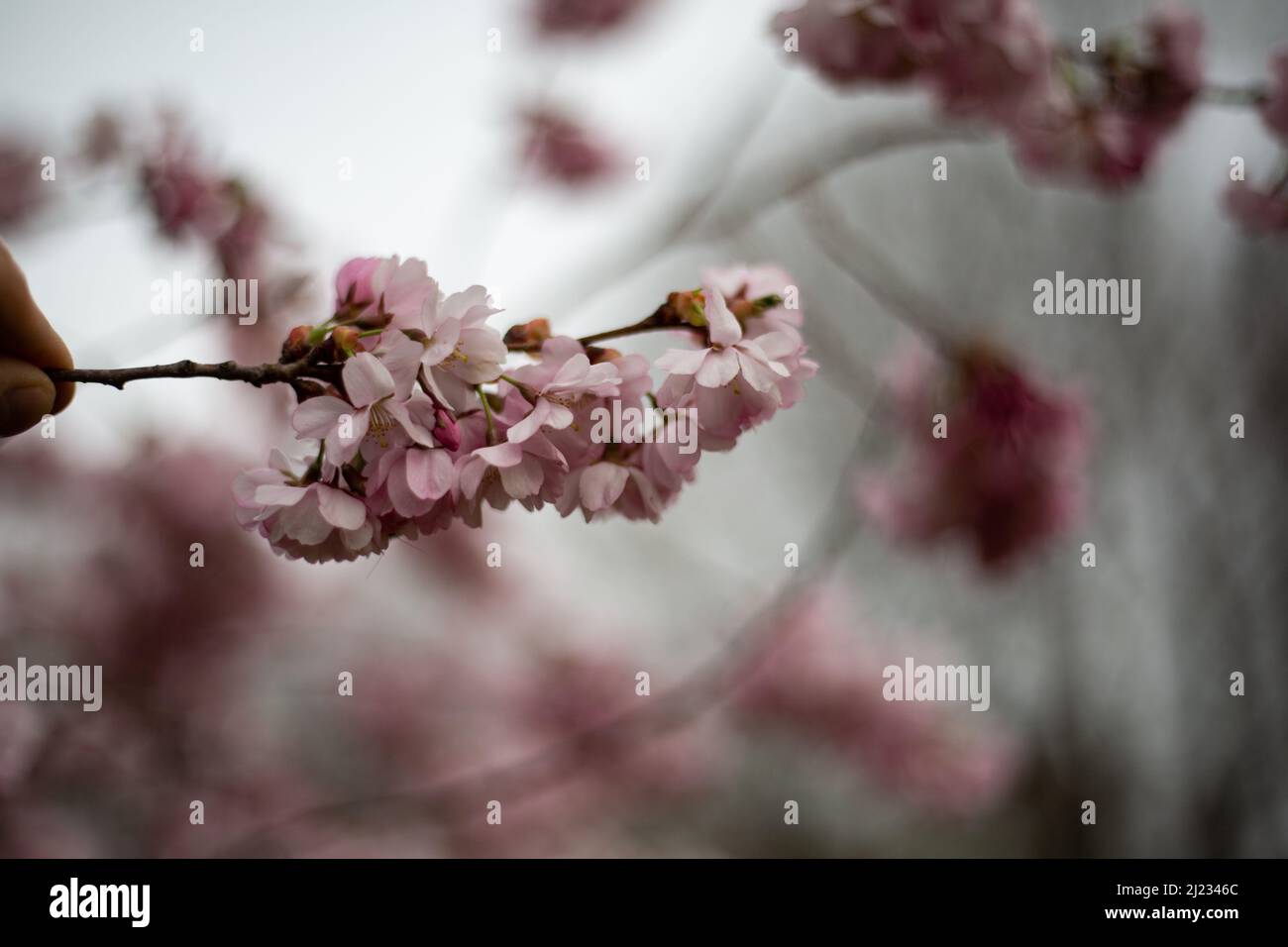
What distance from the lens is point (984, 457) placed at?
3.78ft

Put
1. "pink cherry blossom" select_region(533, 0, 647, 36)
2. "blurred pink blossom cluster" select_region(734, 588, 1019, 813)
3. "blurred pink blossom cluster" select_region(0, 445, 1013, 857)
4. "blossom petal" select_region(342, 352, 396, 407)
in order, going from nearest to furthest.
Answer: "blossom petal" select_region(342, 352, 396, 407), "blurred pink blossom cluster" select_region(0, 445, 1013, 857), "pink cherry blossom" select_region(533, 0, 647, 36), "blurred pink blossom cluster" select_region(734, 588, 1019, 813)

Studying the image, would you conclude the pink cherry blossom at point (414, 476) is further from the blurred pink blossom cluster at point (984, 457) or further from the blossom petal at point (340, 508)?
the blurred pink blossom cluster at point (984, 457)

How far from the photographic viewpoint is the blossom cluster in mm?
405

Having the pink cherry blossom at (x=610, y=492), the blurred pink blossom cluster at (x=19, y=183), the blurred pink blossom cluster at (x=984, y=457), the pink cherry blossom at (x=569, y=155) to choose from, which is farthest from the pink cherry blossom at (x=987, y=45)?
the blurred pink blossom cluster at (x=19, y=183)

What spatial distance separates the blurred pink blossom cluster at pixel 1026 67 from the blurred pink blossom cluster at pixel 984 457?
289 millimetres

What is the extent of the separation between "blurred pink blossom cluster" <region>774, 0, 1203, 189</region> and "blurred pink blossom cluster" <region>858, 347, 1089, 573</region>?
0.95ft

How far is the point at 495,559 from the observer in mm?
2240

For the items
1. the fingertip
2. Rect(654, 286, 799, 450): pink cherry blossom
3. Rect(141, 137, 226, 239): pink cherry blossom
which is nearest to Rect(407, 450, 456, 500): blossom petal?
Rect(654, 286, 799, 450): pink cherry blossom

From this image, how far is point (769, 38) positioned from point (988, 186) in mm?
2476

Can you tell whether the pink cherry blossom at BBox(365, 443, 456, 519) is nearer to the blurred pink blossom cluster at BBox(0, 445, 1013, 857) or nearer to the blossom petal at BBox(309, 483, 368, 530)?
the blossom petal at BBox(309, 483, 368, 530)

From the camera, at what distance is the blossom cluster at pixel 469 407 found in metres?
0.41

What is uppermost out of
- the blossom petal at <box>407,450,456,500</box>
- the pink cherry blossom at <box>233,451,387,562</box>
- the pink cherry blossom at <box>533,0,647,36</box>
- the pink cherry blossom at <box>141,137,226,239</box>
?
the pink cherry blossom at <box>533,0,647,36</box>

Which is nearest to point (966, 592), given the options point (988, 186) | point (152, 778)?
point (988, 186)
